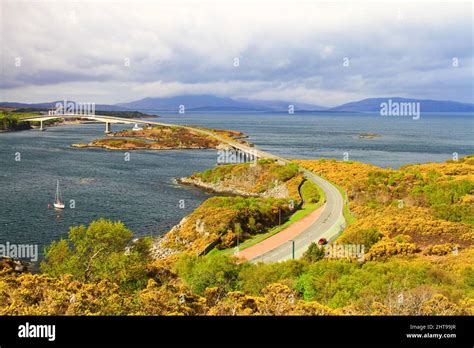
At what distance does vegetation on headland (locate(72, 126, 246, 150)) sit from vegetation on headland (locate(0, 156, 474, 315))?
6357 centimetres

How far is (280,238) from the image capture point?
28516 mm

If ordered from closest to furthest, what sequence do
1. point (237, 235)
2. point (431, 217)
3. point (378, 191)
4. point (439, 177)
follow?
point (431, 217) → point (237, 235) → point (378, 191) → point (439, 177)

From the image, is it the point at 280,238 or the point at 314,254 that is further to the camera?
the point at 280,238

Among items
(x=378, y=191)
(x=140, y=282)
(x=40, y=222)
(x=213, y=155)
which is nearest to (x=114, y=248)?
(x=140, y=282)

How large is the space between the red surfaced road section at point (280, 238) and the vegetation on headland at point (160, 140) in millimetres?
67221

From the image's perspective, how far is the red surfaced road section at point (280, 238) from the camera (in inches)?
997

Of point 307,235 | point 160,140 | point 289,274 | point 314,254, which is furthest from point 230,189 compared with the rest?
point 160,140

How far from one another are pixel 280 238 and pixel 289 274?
453 inches

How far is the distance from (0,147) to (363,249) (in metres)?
80.4

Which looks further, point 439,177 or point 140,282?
point 439,177

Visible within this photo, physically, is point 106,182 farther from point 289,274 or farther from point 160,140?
point 160,140
